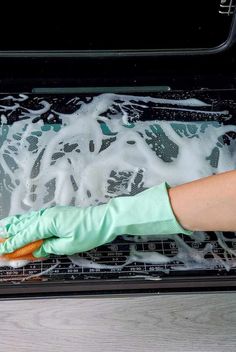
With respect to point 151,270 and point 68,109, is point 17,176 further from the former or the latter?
point 151,270

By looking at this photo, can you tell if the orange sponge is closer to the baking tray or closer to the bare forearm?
the baking tray

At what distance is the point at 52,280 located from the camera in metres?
0.99

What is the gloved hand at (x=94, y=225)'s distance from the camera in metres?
1.00

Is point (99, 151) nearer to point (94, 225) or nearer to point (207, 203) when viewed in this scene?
point (94, 225)

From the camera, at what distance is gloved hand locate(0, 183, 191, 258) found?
1.00 metres

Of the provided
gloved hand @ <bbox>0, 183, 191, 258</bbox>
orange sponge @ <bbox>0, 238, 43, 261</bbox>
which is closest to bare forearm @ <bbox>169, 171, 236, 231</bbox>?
gloved hand @ <bbox>0, 183, 191, 258</bbox>

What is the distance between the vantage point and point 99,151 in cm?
118

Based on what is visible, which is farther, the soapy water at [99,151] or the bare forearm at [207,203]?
the soapy water at [99,151]

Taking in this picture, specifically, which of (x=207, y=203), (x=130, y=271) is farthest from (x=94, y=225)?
(x=207, y=203)

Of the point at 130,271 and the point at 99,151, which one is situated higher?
the point at 99,151

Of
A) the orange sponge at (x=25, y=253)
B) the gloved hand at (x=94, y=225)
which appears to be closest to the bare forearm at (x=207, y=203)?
the gloved hand at (x=94, y=225)

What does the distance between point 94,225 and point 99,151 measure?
0.21 metres

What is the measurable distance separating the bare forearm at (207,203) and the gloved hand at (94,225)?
0.08 ft

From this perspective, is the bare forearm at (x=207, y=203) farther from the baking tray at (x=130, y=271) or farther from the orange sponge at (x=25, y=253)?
the orange sponge at (x=25, y=253)
